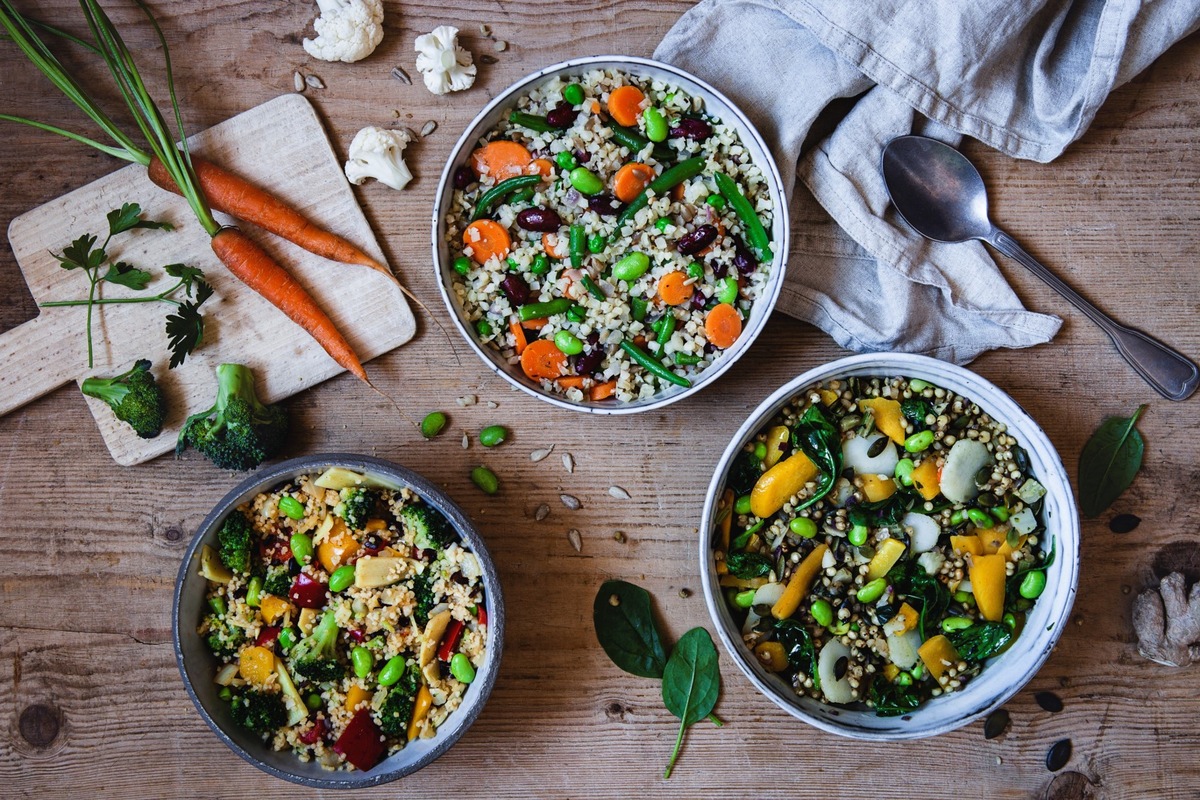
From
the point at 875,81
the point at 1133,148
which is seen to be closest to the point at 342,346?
the point at 875,81

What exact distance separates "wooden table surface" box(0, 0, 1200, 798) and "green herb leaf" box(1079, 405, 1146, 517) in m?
0.04

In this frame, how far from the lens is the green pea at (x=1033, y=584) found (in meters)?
2.34

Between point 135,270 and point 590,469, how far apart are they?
153 centimetres

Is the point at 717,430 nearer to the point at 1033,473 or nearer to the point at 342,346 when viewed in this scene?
the point at 1033,473

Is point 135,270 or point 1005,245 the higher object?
point 1005,245

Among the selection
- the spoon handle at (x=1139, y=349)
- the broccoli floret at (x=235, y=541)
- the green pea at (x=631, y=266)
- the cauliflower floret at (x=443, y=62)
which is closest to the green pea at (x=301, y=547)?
the broccoli floret at (x=235, y=541)

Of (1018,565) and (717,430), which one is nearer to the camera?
(1018,565)

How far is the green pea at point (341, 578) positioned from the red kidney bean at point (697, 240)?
1349mm

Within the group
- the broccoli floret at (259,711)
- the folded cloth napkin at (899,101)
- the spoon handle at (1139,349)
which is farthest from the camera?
the spoon handle at (1139,349)

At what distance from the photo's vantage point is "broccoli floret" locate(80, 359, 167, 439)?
2430mm

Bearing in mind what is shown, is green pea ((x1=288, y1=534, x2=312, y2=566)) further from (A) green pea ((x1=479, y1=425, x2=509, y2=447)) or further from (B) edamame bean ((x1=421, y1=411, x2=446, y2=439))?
(A) green pea ((x1=479, y1=425, x2=509, y2=447))

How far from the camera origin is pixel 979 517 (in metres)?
2.34

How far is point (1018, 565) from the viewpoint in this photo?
2389mm

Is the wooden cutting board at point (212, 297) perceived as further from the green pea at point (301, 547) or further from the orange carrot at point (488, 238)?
the green pea at point (301, 547)
